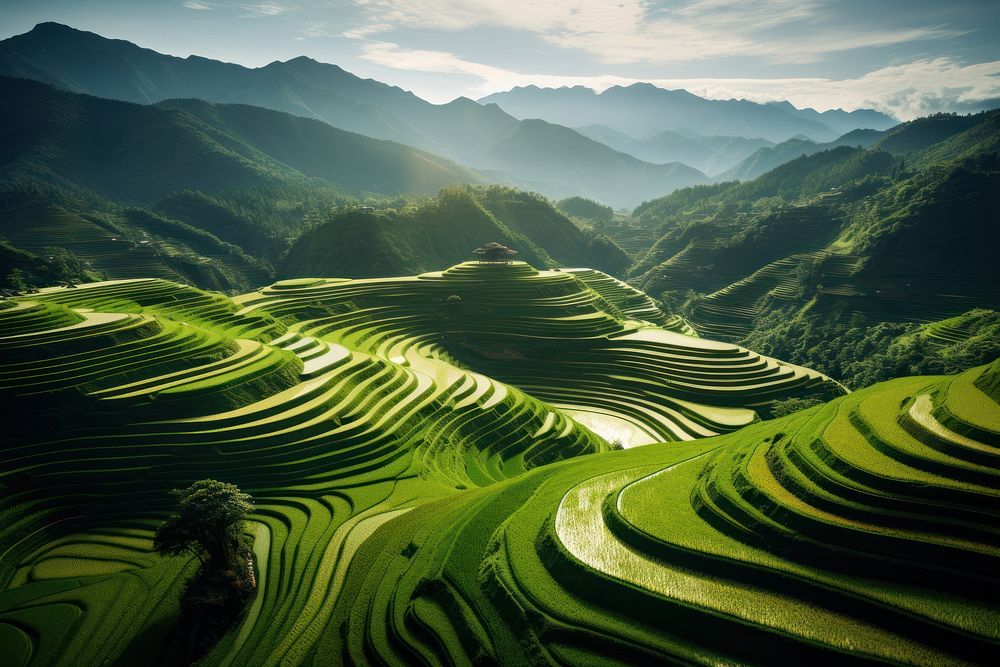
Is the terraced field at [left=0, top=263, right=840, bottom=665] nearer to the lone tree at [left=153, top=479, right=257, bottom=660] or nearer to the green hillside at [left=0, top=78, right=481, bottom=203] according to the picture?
the lone tree at [left=153, top=479, right=257, bottom=660]

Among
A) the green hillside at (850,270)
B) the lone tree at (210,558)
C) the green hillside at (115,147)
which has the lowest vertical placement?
the lone tree at (210,558)

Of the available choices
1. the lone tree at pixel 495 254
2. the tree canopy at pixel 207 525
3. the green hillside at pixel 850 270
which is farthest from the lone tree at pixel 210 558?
the green hillside at pixel 850 270

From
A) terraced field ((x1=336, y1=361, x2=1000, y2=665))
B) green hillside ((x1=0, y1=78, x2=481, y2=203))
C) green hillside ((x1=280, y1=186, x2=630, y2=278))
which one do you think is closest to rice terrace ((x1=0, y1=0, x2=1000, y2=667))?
terraced field ((x1=336, y1=361, x2=1000, y2=665))

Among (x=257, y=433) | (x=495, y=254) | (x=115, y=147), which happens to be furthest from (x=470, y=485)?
(x=115, y=147)

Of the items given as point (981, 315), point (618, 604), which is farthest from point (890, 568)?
point (981, 315)

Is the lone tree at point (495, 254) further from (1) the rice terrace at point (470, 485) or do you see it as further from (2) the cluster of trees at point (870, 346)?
(2) the cluster of trees at point (870, 346)

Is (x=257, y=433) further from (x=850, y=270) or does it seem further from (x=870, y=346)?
(x=850, y=270)
